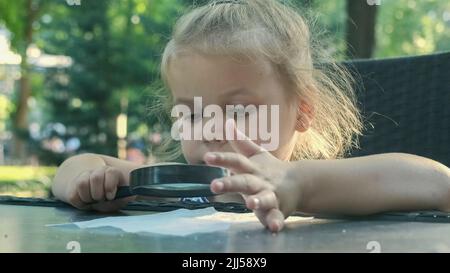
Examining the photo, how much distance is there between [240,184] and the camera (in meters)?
0.78

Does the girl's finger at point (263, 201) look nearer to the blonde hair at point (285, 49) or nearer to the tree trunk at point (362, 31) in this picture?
the blonde hair at point (285, 49)

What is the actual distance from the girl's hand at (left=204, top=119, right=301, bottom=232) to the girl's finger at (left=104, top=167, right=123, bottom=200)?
32 centimetres

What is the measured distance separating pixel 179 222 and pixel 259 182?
146 mm

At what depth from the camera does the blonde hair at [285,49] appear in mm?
1401

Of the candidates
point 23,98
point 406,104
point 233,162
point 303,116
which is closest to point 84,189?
point 233,162

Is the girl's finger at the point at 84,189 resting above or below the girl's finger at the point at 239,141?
below

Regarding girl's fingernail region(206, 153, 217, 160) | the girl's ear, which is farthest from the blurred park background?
girl's fingernail region(206, 153, 217, 160)

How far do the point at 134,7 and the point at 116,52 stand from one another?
26.7 inches

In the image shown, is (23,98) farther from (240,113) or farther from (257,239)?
(257,239)

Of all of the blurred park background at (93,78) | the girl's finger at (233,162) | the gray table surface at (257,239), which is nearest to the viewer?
the gray table surface at (257,239)

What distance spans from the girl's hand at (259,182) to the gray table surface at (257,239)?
0.03 meters

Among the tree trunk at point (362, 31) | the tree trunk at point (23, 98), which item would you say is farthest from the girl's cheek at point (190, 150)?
the tree trunk at point (23, 98)

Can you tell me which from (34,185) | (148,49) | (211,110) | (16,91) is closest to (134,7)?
(148,49)
